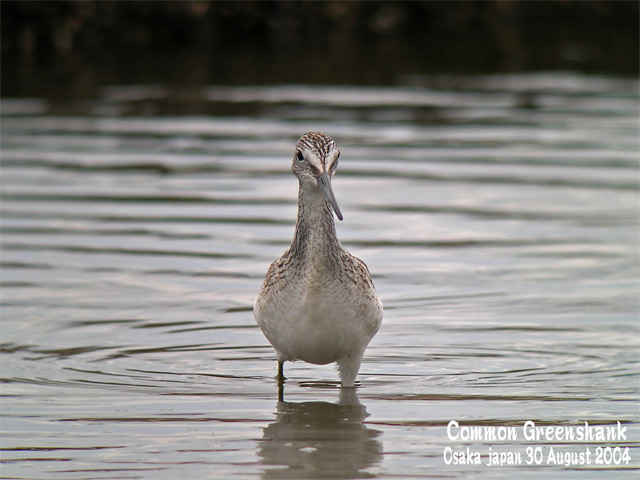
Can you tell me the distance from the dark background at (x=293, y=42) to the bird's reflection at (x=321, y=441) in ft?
50.3

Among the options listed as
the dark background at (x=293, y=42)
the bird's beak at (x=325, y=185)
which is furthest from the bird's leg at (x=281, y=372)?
the dark background at (x=293, y=42)

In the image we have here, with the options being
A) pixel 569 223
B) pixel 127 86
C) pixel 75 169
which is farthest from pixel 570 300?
pixel 127 86

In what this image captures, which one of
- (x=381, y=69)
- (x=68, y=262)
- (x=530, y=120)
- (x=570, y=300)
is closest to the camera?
(x=570, y=300)

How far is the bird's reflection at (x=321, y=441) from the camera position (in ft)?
23.0

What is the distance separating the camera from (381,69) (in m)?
25.5

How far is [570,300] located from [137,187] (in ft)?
22.4

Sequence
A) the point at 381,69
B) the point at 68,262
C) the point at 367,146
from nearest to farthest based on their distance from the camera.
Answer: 1. the point at 68,262
2. the point at 367,146
3. the point at 381,69

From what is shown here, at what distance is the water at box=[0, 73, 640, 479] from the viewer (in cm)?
752

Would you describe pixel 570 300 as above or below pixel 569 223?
below

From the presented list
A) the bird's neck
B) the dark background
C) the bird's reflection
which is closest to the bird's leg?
the bird's reflection

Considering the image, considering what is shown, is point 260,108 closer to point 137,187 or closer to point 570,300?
point 137,187

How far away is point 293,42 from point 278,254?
58.0 feet

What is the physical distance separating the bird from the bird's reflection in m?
0.39

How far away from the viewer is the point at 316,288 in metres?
7.84
